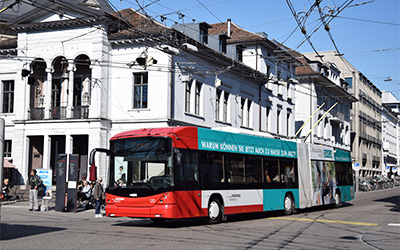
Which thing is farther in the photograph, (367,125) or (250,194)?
(367,125)

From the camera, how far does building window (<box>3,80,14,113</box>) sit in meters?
37.0

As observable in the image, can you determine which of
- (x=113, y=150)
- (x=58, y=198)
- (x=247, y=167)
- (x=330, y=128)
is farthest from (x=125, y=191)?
(x=330, y=128)

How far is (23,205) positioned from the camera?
28.2 meters

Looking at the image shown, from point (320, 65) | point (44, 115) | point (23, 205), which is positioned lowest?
point (23, 205)

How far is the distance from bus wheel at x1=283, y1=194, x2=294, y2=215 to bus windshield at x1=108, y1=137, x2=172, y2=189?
784cm

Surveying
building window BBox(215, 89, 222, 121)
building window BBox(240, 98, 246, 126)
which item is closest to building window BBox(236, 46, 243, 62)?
building window BBox(240, 98, 246, 126)

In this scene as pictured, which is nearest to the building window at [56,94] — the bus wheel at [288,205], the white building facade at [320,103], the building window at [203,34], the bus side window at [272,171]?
the building window at [203,34]

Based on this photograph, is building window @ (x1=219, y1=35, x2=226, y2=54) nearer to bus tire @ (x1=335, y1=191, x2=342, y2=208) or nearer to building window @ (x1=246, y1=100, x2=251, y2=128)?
building window @ (x1=246, y1=100, x2=251, y2=128)

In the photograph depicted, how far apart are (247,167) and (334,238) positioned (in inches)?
239

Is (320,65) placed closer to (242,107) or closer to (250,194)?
(242,107)

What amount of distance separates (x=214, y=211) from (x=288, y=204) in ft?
18.9

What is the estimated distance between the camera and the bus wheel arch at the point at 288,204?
22031 mm

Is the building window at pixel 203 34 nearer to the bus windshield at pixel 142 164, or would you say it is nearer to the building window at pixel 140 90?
the building window at pixel 140 90

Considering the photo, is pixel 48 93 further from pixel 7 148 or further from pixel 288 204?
pixel 288 204
